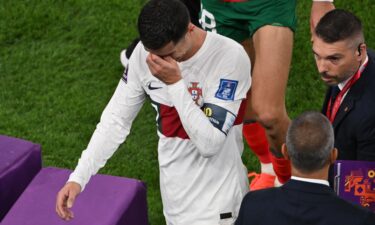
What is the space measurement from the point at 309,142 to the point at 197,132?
60 centimetres

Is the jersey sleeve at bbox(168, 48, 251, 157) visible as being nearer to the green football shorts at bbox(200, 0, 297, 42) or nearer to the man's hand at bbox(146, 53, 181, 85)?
the man's hand at bbox(146, 53, 181, 85)

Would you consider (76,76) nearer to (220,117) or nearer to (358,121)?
(220,117)

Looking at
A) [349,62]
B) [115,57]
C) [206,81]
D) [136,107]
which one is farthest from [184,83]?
[115,57]

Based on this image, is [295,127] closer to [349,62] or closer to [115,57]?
[349,62]

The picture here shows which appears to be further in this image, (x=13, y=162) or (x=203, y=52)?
(x=13, y=162)

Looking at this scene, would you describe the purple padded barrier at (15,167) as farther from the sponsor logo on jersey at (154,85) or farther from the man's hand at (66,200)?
the sponsor logo on jersey at (154,85)

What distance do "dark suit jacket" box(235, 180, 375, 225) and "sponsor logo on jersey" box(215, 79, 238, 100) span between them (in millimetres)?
649

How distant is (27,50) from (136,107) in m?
3.22

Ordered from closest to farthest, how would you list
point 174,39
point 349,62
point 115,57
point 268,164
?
point 174,39
point 349,62
point 268,164
point 115,57

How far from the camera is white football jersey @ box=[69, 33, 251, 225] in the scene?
149 inches

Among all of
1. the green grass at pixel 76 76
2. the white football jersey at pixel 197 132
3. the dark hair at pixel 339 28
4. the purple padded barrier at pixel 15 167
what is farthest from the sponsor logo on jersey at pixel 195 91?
the green grass at pixel 76 76

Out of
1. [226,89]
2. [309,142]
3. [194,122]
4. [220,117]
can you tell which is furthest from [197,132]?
[309,142]

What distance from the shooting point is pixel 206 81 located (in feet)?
12.5

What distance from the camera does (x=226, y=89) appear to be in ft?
12.4
